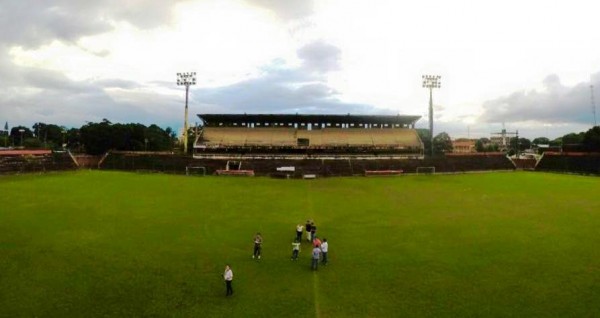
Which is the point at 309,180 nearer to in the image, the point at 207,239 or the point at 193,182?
the point at 193,182

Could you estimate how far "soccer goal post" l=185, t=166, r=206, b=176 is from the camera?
64000 mm

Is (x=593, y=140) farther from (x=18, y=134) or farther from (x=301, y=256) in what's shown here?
(x=18, y=134)

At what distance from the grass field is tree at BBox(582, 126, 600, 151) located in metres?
50.8

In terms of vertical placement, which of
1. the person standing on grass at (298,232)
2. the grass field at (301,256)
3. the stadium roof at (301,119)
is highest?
the stadium roof at (301,119)

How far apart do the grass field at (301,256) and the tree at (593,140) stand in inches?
2000

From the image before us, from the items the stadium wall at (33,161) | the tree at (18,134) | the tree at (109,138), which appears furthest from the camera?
the tree at (18,134)

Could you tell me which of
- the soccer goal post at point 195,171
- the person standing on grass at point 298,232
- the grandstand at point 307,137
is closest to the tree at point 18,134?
A: the grandstand at point 307,137

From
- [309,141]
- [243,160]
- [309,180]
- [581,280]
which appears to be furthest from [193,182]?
[581,280]

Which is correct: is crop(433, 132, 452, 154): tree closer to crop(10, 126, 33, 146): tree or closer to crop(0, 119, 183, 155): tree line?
crop(0, 119, 183, 155): tree line

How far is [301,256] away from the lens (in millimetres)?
21359

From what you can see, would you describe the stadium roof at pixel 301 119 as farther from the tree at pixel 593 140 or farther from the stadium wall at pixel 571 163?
the tree at pixel 593 140

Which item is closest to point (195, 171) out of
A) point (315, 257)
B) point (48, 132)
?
point (315, 257)

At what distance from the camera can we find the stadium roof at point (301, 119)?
284 ft

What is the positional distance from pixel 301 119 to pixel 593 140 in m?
58.0
